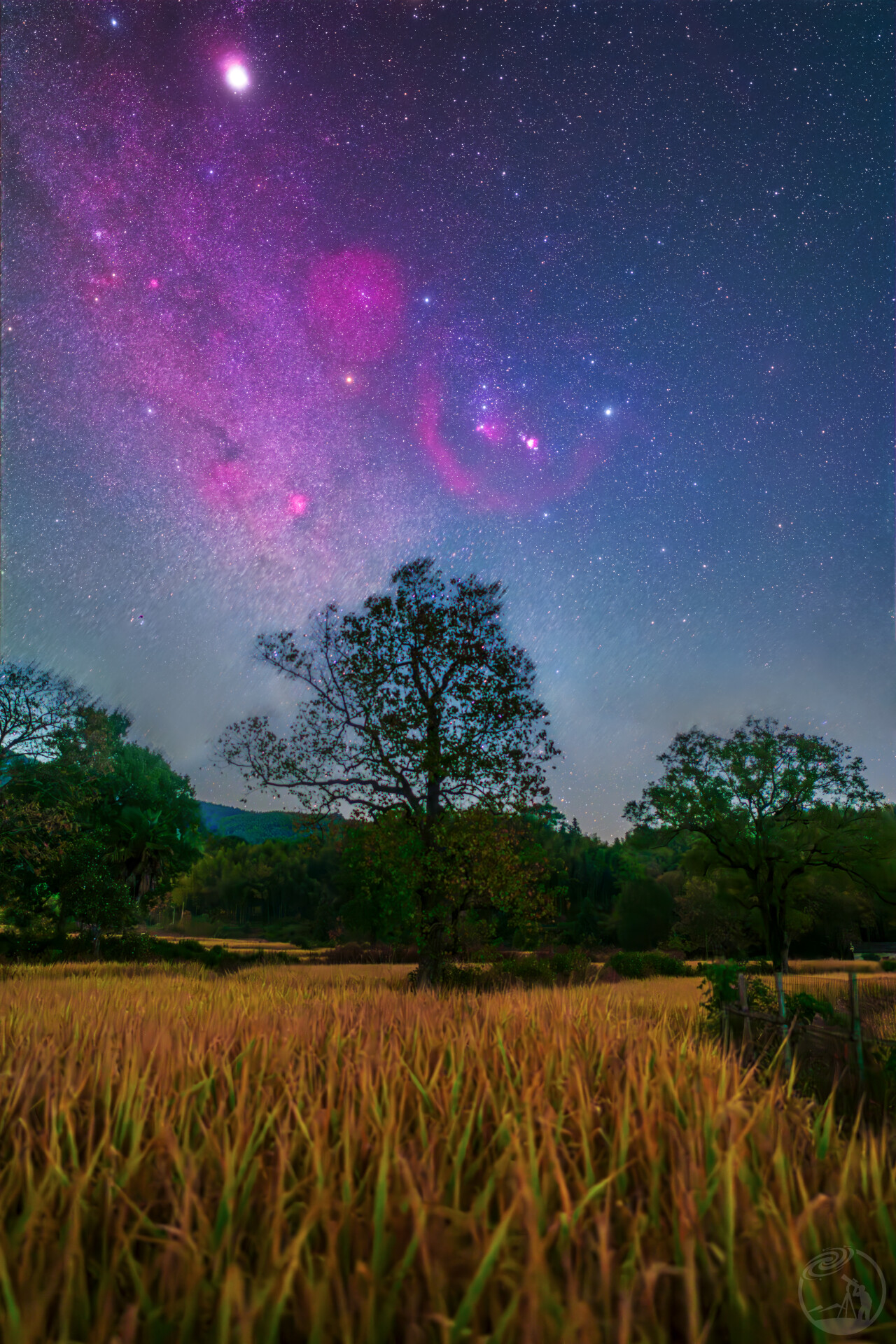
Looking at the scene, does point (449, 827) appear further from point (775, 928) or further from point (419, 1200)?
point (775, 928)

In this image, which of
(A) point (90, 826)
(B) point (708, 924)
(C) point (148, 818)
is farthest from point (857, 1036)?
(B) point (708, 924)

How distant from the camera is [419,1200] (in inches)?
75.0

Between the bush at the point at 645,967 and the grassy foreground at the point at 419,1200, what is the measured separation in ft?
109

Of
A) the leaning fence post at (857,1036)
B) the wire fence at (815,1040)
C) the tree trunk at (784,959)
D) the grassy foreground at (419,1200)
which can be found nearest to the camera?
the grassy foreground at (419,1200)

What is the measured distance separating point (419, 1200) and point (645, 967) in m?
37.4

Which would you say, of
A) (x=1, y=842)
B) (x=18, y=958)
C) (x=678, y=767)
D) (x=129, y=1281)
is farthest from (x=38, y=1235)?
(x=678, y=767)

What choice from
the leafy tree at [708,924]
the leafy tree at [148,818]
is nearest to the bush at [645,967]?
the leafy tree at [708,924]

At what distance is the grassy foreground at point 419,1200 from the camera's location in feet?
5.25

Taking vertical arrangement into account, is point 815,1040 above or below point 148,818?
below

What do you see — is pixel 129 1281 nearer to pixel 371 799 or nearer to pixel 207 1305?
pixel 207 1305

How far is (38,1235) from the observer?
207cm

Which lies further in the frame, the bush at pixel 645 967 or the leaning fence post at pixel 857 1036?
the bush at pixel 645 967

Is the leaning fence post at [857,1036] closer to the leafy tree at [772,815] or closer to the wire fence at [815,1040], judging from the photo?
the wire fence at [815,1040]

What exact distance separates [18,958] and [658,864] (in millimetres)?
95175
